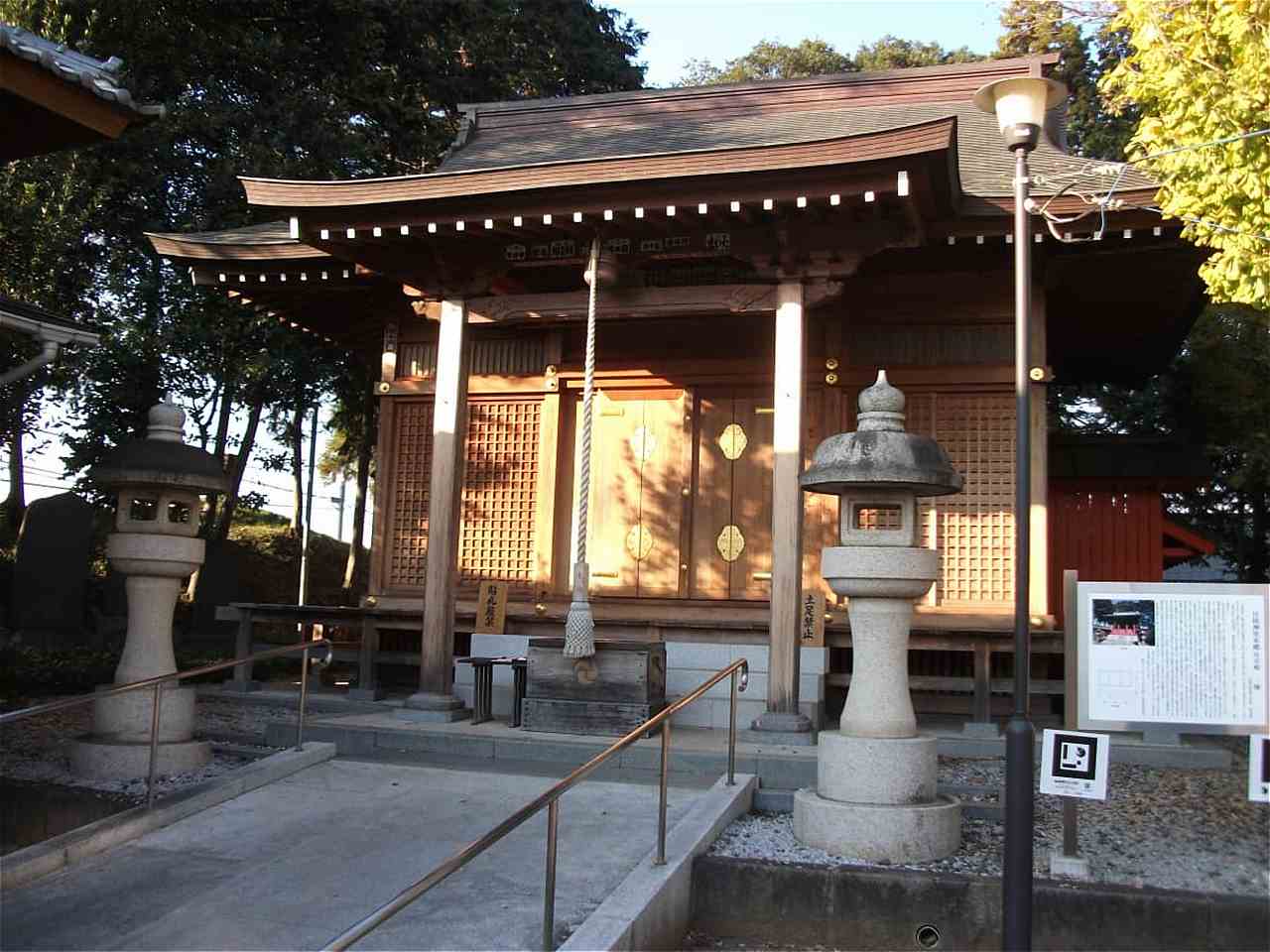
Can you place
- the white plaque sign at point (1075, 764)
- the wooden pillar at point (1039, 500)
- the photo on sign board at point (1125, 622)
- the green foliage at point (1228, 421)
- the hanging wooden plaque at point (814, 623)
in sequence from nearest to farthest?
1. the white plaque sign at point (1075, 764)
2. the photo on sign board at point (1125, 622)
3. the hanging wooden plaque at point (814, 623)
4. the wooden pillar at point (1039, 500)
5. the green foliage at point (1228, 421)

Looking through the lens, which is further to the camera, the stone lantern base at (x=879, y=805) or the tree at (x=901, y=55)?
the tree at (x=901, y=55)

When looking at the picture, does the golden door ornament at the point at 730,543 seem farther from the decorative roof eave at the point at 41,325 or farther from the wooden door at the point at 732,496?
the decorative roof eave at the point at 41,325

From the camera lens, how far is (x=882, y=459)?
5777 mm

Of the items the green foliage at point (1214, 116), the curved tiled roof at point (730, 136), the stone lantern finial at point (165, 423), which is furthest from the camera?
the curved tiled roof at point (730, 136)

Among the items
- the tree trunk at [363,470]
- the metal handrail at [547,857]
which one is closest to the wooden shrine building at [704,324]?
the metal handrail at [547,857]

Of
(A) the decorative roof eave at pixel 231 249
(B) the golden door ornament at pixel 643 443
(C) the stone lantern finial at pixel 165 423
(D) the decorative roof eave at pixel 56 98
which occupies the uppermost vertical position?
(A) the decorative roof eave at pixel 231 249

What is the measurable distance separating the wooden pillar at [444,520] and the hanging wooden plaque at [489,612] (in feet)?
2.78

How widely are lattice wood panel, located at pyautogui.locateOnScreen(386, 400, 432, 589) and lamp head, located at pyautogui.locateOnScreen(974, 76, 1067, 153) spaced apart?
294 inches

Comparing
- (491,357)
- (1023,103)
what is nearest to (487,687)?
(491,357)

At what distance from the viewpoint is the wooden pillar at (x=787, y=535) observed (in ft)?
26.6

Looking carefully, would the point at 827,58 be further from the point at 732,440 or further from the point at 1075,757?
the point at 1075,757

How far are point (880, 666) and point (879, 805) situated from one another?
2.37ft

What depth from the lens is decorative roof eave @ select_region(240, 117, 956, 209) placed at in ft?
24.1

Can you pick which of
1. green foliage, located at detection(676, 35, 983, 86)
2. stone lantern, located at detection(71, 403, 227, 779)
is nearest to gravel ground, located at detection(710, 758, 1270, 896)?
stone lantern, located at detection(71, 403, 227, 779)
